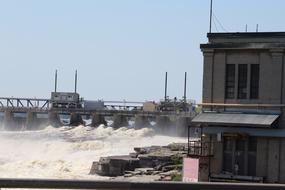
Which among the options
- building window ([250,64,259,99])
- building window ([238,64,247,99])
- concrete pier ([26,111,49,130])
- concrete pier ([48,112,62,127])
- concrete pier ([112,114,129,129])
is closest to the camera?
building window ([250,64,259,99])

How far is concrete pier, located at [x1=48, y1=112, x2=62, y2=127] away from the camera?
94.2 meters

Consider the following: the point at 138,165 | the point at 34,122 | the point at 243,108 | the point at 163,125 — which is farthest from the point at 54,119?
the point at 243,108

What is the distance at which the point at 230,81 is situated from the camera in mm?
27016

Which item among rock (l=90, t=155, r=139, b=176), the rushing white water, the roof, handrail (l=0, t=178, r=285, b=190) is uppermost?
the roof

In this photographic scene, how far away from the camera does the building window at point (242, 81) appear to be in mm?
26641

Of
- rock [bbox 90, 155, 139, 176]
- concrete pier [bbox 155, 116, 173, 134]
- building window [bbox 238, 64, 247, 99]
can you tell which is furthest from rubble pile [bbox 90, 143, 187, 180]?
concrete pier [bbox 155, 116, 173, 134]

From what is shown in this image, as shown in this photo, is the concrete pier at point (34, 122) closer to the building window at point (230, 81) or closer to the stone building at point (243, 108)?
the stone building at point (243, 108)

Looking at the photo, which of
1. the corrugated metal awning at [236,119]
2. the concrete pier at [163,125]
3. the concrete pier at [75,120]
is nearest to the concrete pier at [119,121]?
the concrete pier at [75,120]

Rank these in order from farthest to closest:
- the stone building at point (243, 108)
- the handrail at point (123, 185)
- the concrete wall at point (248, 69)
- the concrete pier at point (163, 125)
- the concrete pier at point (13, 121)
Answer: the concrete pier at point (13, 121) → the concrete pier at point (163, 125) → the concrete wall at point (248, 69) → the stone building at point (243, 108) → the handrail at point (123, 185)

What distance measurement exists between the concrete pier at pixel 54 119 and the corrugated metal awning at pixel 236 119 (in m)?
68.7

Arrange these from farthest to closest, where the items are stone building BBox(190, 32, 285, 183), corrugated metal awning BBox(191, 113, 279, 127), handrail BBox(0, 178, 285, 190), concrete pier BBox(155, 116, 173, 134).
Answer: concrete pier BBox(155, 116, 173, 134) → stone building BBox(190, 32, 285, 183) → corrugated metal awning BBox(191, 113, 279, 127) → handrail BBox(0, 178, 285, 190)

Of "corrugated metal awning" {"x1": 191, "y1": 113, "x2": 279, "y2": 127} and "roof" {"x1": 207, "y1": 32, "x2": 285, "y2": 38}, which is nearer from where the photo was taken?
"corrugated metal awning" {"x1": 191, "y1": 113, "x2": 279, "y2": 127}

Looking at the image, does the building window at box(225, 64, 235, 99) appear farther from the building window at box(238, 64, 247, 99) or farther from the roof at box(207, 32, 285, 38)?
the roof at box(207, 32, 285, 38)

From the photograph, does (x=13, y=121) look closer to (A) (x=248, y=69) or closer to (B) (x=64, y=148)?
(B) (x=64, y=148)
